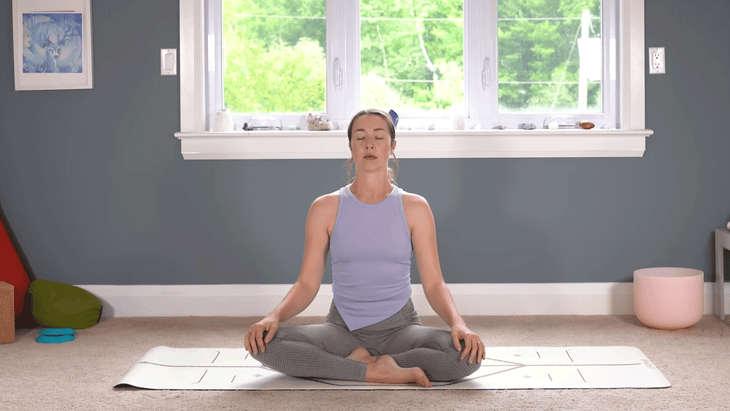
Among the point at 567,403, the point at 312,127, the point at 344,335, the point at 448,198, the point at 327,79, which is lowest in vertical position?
the point at 567,403

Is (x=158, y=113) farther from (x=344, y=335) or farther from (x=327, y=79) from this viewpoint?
(x=344, y=335)

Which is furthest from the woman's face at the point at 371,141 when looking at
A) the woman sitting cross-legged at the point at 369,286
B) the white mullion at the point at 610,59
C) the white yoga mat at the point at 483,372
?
the white mullion at the point at 610,59

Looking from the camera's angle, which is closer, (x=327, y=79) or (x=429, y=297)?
(x=429, y=297)

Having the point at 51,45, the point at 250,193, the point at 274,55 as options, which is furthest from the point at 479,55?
the point at 51,45

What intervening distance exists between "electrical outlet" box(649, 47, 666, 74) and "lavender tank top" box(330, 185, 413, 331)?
1.51m

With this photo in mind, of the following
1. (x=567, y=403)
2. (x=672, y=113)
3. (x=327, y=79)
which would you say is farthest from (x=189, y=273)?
(x=672, y=113)

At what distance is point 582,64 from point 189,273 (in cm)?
199

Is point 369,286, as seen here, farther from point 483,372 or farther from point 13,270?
point 13,270

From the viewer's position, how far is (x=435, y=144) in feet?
10.2

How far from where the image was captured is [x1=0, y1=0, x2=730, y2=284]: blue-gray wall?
123 inches

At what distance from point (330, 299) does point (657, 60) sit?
Answer: 1754 millimetres

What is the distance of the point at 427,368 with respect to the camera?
210 cm

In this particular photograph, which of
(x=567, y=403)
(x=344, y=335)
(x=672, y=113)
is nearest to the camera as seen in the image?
(x=567, y=403)

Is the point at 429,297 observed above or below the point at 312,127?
below
